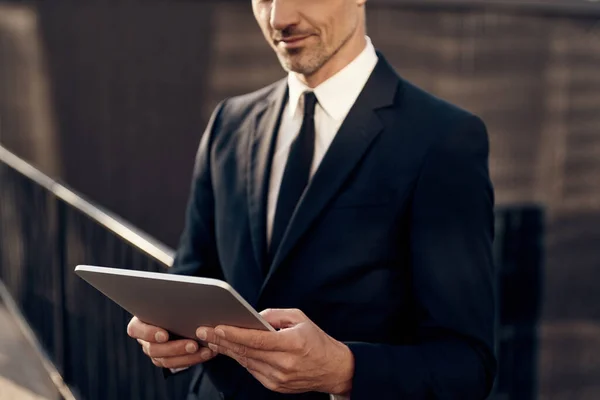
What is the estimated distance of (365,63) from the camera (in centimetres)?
232

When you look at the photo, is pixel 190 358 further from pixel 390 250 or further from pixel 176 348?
pixel 390 250

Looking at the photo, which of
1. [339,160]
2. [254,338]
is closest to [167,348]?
[254,338]

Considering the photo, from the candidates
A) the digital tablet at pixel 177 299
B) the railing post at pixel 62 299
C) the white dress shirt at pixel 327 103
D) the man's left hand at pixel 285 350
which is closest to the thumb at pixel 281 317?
the man's left hand at pixel 285 350

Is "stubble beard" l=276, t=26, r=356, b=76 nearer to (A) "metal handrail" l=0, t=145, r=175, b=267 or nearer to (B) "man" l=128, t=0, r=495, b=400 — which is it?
(B) "man" l=128, t=0, r=495, b=400

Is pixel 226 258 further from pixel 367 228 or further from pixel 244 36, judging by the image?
pixel 244 36

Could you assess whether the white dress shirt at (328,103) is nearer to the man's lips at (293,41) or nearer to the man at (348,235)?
the man at (348,235)

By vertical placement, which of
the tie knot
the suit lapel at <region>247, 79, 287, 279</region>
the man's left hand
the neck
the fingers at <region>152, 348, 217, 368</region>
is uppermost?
the neck

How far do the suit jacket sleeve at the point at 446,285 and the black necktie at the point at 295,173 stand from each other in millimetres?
334

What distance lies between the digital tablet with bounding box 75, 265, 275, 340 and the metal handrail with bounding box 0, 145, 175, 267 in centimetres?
98

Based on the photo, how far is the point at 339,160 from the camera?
7.32 feet

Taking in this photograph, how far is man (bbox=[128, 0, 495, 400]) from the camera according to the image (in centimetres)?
205

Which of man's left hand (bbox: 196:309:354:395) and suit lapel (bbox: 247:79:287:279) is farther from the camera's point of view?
suit lapel (bbox: 247:79:287:279)

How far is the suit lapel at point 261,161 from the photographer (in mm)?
2326

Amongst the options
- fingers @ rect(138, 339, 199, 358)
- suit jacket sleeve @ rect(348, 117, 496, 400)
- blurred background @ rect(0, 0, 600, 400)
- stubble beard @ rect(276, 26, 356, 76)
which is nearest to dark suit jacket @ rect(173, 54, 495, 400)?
suit jacket sleeve @ rect(348, 117, 496, 400)
